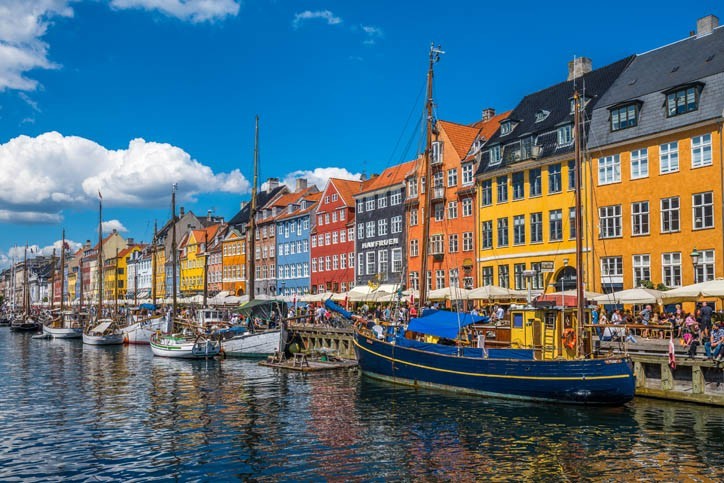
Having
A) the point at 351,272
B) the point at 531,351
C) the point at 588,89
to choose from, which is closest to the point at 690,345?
the point at 531,351

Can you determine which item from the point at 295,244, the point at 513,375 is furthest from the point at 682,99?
the point at 295,244

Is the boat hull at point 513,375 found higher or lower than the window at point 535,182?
lower

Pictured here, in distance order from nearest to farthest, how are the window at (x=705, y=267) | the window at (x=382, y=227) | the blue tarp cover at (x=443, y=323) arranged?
the blue tarp cover at (x=443, y=323), the window at (x=705, y=267), the window at (x=382, y=227)

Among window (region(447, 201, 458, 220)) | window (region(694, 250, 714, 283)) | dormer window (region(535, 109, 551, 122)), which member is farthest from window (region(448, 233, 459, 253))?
window (region(694, 250, 714, 283))

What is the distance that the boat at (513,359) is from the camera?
25672 millimetres

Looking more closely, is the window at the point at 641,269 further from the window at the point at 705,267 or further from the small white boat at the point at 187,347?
the small white boat at the point at 187,347

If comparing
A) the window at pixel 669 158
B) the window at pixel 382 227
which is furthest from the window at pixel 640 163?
the window at pixel 382 227

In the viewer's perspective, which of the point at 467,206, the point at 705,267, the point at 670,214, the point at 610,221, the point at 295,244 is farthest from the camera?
the point at 295,244

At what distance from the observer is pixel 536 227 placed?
48719 millimetres

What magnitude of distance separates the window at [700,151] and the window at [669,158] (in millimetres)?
1008

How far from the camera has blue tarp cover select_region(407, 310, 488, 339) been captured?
1231 inches

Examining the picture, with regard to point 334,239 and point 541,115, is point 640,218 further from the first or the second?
point 334,239

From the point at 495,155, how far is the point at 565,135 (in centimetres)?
730

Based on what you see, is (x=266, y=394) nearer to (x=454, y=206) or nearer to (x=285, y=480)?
(x=285, y=480)
